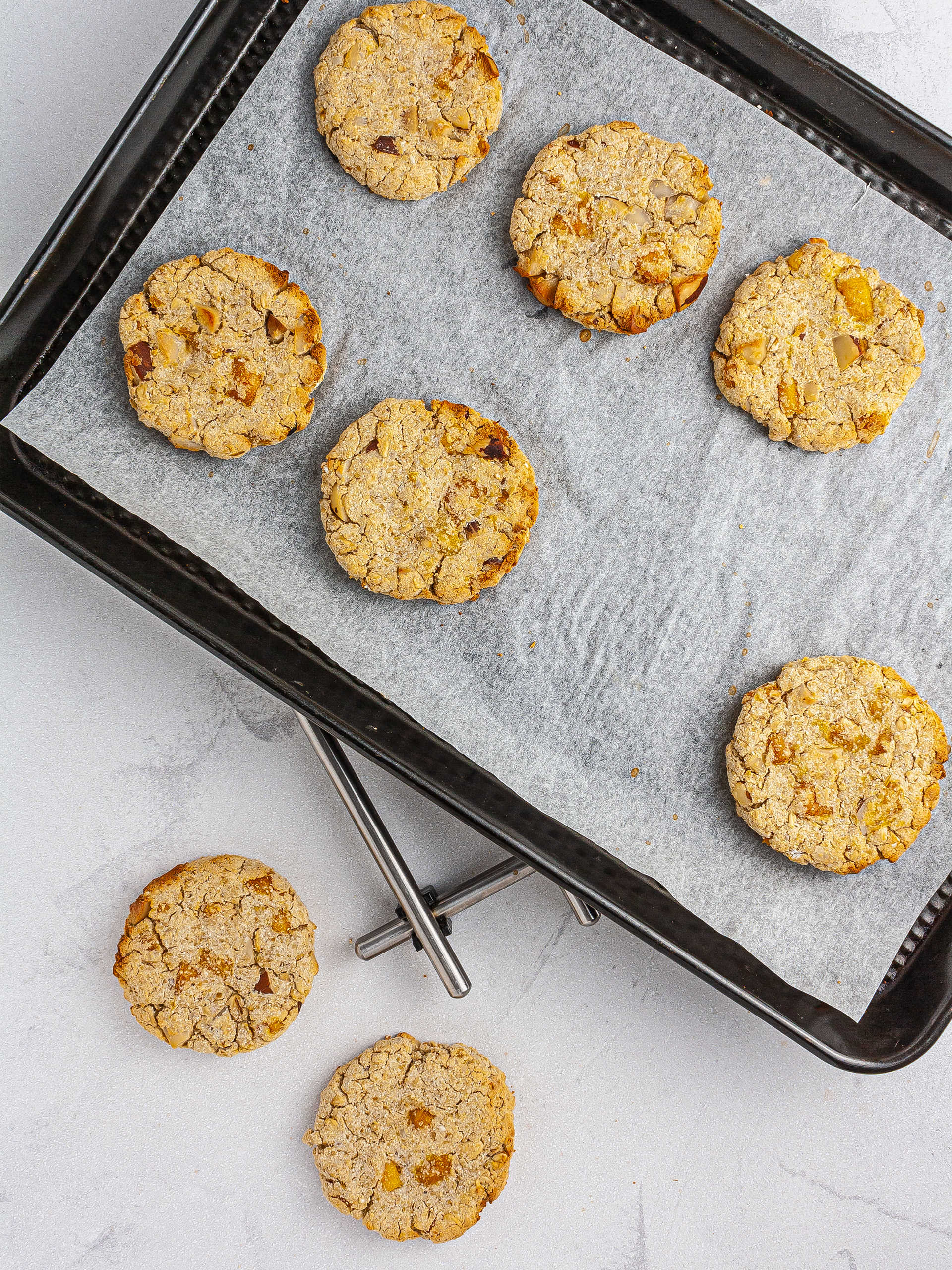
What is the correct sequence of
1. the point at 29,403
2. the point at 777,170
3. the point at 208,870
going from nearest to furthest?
1. the point at 29,403
2. the point at 777,170
3. the point at 208,870

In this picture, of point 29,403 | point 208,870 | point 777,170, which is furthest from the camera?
point 208,870

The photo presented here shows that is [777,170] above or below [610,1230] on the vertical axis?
above

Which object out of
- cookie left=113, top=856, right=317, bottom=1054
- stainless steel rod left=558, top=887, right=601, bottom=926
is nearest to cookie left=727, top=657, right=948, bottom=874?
stainless steel rod left=558, top=887, right=601, bottom=926

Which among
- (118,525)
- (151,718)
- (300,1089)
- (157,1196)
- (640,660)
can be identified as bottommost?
(157,1196)

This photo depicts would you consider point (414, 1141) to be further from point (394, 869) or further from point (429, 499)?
point (429, 499)

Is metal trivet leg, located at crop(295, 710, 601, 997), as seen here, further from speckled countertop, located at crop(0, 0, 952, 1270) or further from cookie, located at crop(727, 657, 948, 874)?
cookie, located at crop(727, 657, 948, 874)

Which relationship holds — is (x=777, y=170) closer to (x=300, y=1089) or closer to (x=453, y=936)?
(x=453, y=936)

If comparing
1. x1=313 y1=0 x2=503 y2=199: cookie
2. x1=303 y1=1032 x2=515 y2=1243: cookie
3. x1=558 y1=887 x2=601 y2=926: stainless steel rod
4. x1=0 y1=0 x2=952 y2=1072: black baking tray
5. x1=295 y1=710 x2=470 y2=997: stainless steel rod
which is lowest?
x1=303 y1=1032 x2=515 y2=1243: cookie

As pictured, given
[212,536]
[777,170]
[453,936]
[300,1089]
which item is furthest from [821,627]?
[300,1089]
